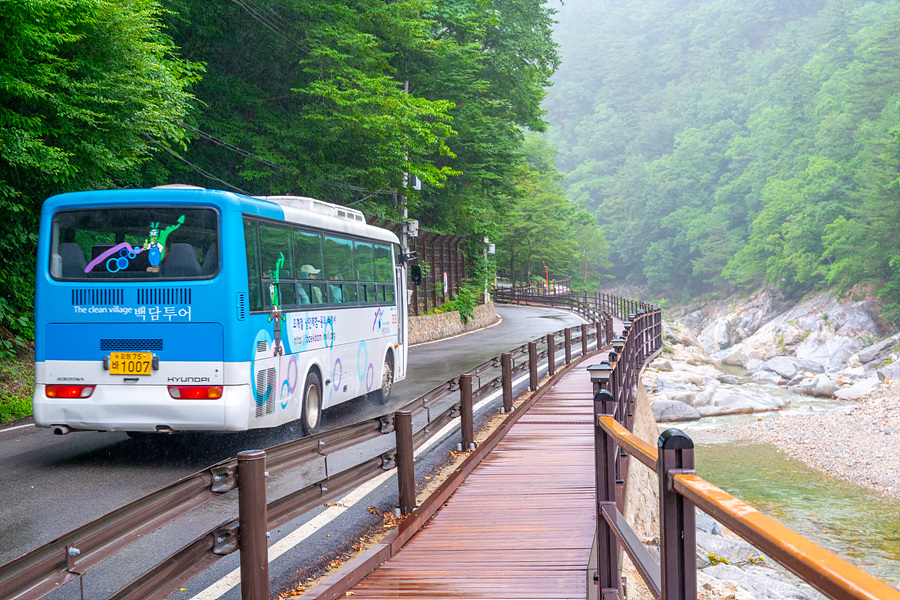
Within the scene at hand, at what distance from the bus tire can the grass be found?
5.92 meters

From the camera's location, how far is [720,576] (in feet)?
39.3

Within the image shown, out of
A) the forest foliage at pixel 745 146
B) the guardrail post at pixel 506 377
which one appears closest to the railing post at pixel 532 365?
the guardrail post at pixel 506 377

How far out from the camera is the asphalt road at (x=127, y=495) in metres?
5.74

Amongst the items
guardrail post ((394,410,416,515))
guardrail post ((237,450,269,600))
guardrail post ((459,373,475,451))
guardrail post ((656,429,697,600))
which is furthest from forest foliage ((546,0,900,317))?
guardrail post ((656,429,697,600))

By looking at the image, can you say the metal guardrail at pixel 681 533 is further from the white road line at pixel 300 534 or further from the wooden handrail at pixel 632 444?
the white road line at pixel 300 534

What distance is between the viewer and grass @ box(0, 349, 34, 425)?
41.2 feet

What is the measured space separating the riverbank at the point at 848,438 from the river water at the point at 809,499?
2.37 ft

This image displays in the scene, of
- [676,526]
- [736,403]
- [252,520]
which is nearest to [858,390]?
[736,403]

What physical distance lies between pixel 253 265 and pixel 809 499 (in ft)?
62.7

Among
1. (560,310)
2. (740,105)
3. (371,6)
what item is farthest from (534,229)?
(740,105)

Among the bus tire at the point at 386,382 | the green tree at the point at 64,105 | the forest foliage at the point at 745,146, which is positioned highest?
the forest foliage at the point at 745,146

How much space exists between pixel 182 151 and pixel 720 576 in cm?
1924

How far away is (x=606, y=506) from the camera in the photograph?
4.16m

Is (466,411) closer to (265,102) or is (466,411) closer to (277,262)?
(277,262)
